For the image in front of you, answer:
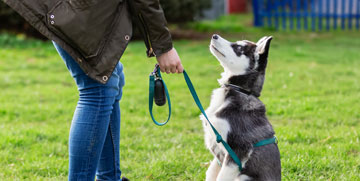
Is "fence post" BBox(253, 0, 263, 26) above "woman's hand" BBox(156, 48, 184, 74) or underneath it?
underneath

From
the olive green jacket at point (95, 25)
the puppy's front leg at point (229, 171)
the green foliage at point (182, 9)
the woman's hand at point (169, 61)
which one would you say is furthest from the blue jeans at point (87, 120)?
the green foliage at point (182, 9)

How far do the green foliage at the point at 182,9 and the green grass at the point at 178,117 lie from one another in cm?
219

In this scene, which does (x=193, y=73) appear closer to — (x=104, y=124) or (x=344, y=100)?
(x=344, y=100)

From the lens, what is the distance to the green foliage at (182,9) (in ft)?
35.9

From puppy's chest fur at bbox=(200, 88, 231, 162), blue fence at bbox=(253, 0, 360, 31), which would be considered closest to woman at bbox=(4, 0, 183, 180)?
puppy's chest fur at bbox=(200, 88, 231, 162)

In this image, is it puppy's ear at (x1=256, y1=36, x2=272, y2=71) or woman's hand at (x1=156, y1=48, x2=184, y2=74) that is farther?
puppy's ear at (x1=256, y1=36, x2=272, y2=71)

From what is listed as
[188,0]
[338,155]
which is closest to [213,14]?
[188,0]

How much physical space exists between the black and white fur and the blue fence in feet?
37.0

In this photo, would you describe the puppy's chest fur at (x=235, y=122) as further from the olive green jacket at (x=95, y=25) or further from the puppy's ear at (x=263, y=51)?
the olive green jacket at (x=95, y=25)

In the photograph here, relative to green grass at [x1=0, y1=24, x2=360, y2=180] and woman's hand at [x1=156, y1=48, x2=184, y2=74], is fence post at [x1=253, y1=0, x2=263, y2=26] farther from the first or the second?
woman's hand at [x1=156, y1=48, x2=184, y2=74]

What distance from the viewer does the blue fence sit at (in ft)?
44.7

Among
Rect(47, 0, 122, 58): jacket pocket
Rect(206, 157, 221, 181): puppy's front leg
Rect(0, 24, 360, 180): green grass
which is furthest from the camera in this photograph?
Rect(0, 24, 360, 180): green grass

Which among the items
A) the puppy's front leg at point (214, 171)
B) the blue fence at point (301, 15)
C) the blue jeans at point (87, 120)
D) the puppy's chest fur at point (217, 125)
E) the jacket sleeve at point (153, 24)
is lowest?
the blue fence at point (301, 15)

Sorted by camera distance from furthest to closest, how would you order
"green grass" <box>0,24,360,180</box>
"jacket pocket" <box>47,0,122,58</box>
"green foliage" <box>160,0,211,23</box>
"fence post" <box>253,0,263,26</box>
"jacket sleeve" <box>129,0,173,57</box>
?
"fence post" <box>253,0,263,26</box>, "green foliage" <box>160,0,211,23</box>, "green grass" <box>0,24,360,180</box>, "jacket sleeve" <box>129,0,173,57</box>, "jacket pocket" <box>47,0,122,58</box>
